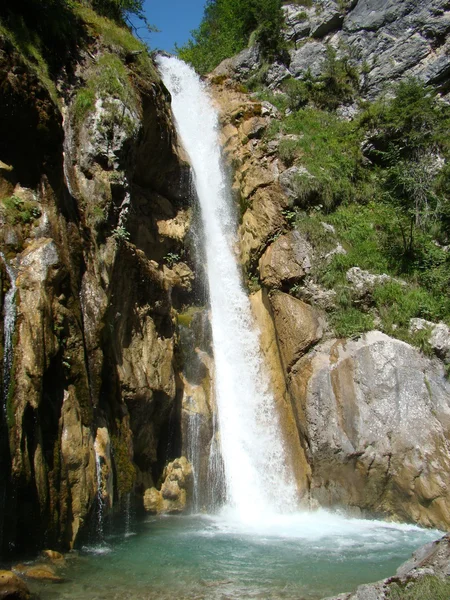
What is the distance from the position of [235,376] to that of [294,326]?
240cm

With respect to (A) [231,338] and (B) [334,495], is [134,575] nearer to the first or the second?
(B) [334,495]

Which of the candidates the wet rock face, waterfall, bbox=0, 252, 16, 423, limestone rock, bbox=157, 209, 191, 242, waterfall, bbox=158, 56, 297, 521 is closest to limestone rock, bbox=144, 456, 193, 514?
waterfall, bbox=158, 56, 297, 521

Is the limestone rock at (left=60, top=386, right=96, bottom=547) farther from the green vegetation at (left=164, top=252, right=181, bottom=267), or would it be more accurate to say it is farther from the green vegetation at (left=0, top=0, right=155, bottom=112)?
the green vegetation at (left=164, top=252, right=181, bottom=267)

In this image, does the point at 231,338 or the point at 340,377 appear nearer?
the point at 340,377

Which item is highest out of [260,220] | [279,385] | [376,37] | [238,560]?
[376,37]

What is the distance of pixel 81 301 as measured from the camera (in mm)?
10117

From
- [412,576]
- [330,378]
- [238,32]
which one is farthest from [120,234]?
[238,32]

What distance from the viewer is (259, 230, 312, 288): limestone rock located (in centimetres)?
1507

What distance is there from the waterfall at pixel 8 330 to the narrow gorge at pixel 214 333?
46mm

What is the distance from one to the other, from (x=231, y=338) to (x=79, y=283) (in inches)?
260

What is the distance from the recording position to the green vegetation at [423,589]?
15.1 ft

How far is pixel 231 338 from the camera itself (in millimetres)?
15656

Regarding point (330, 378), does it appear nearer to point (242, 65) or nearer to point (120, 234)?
point (120, 234)

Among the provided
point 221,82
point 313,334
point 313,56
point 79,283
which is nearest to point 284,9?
point 313,56
